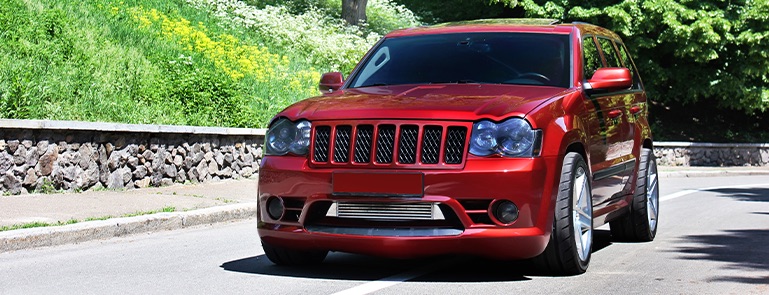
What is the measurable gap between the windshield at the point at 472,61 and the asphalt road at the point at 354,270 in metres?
1.28

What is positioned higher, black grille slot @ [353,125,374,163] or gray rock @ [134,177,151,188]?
black grille slot @ [353,125,374,163]

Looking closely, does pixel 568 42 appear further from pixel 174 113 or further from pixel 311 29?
pixel 311 29

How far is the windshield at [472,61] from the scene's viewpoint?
8297 millimetres

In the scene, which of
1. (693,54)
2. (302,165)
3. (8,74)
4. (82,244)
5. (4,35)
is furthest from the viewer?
(693,54)

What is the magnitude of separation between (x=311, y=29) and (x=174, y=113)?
11.7 metres

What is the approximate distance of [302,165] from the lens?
7.33m

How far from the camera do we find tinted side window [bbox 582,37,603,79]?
8734 millimetres

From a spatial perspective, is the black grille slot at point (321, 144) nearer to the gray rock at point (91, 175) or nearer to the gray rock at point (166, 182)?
the gray rock at point (91, 175)

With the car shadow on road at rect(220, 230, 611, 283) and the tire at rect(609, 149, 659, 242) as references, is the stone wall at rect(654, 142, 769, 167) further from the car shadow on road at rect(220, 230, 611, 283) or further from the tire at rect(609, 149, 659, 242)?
the car shadow on road at rect(220, 230, 611, 283)

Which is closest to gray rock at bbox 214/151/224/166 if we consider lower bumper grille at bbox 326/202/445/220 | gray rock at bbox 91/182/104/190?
gray rock at bbox 91/182/104/190

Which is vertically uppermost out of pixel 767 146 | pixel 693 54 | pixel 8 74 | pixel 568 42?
pixel 568 42

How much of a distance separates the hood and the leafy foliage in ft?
75.4

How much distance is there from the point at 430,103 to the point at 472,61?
4.02ft

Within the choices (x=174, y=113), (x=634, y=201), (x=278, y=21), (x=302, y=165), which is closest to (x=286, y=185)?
(x=302, y=165)
